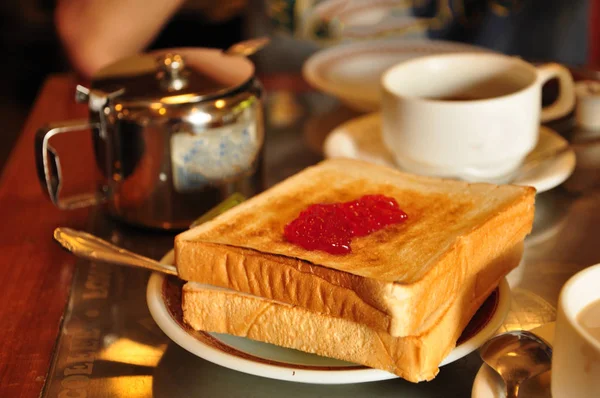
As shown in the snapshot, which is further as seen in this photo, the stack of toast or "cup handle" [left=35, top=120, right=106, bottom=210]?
"cup handle" [left=35, top=120, right=106, bottom=210]

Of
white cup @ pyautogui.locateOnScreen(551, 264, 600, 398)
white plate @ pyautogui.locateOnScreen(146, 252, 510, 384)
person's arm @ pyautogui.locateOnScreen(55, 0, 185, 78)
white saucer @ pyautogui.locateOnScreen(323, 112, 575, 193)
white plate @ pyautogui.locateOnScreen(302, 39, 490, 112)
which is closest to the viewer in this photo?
white cup @ pyautogui.locateOnScreen(551, 264, 600, 398)

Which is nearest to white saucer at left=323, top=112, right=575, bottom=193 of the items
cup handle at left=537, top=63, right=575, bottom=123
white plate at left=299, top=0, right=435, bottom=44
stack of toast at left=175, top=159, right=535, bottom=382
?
cup handle at left=537, top=63, right=575, bottom=123

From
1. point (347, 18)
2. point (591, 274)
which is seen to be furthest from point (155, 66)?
point (347, 18)

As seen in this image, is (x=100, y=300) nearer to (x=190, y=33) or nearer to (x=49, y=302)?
(x=49, y=302)

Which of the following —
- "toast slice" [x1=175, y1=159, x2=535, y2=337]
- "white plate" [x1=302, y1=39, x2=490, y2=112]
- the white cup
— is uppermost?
the white cup

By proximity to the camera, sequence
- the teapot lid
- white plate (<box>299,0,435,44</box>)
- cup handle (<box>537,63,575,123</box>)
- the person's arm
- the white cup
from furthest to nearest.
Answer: white plate (<box>299,0,435,44</box>), the person's arm, cup handle (<box>537,63,575,123</box>), the teapot lid, the white cup

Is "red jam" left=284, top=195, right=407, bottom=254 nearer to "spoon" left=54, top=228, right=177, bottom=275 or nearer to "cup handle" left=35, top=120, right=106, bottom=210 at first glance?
"spoon" left=54, top=228, right=177, bottom=275
